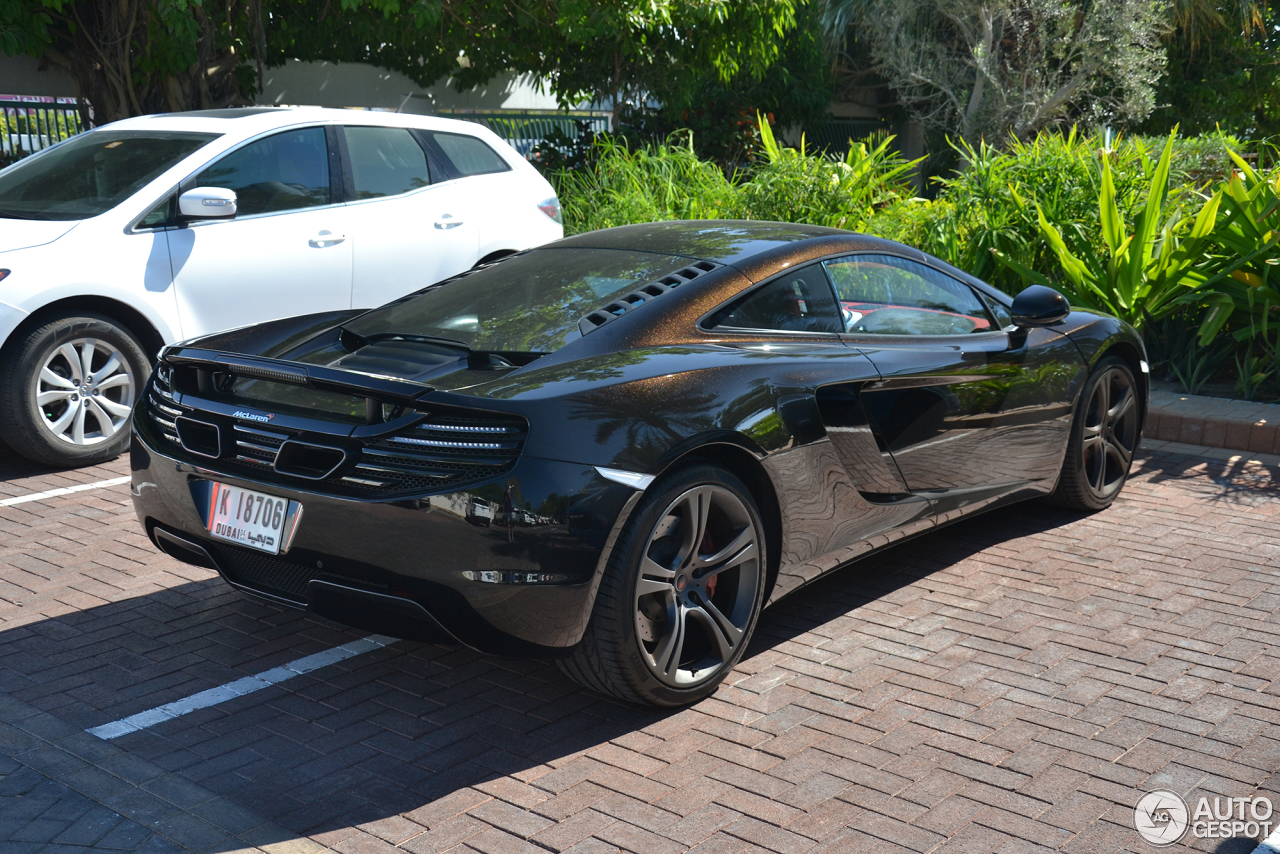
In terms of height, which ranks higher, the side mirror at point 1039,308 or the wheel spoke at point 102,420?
the side mirror at point 1039,308

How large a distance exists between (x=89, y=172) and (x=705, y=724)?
512 cm

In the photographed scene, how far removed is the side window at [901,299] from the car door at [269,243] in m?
3.74

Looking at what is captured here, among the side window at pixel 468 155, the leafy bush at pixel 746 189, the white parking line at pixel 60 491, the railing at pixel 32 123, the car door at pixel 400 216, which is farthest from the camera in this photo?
the railing at pixel 32 123

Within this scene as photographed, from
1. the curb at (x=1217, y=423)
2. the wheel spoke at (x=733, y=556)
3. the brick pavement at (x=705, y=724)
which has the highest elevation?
the wheel spoke at (x=733, y=556)

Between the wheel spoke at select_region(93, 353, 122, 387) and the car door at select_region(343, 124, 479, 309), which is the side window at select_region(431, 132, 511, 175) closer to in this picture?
the car door at select_region(343, 124, 479, 309)

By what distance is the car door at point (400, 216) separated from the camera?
738 centimetres

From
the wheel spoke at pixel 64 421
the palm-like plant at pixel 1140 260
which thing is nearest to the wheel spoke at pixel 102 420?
the wheel spoke at pixel 64 421

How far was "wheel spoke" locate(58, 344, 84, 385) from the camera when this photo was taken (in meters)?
6.18

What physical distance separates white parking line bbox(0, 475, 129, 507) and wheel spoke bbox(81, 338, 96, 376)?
59 centimetres

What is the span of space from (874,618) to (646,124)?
12.8m

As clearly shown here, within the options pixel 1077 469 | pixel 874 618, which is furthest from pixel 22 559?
pixel 1077 469

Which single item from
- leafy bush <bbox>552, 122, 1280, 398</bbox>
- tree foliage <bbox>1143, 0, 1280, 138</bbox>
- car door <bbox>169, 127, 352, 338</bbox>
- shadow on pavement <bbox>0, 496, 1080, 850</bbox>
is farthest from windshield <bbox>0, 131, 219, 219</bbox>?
tree foliage <bbox>1143, 0, 1280, 138</bbox>

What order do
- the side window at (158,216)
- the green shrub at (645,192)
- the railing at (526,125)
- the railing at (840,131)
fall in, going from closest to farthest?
the side window at (158,216), the green shrub at (645,192), the railing at (526,125), the railing at (840,131)

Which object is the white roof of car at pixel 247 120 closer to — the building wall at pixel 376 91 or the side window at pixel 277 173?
the side window at pixel 277 173
